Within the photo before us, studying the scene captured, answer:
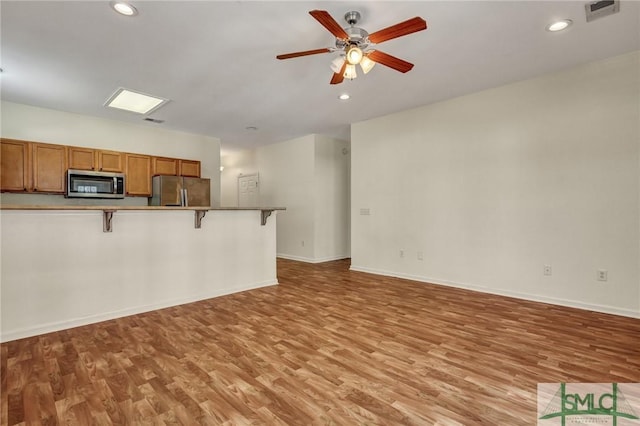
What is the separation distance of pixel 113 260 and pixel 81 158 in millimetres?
2778

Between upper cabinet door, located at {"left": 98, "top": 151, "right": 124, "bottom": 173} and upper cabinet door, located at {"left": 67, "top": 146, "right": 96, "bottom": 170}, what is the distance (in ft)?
0.32

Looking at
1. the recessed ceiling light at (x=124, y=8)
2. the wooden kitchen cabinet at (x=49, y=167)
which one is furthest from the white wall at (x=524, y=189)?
the wooden kitchen cabinet at (x=49, y=167)

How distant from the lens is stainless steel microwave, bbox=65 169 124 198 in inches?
189

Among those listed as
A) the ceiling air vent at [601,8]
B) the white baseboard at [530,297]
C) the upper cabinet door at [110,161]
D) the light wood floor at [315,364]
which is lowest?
the light wood floor at [315,364]

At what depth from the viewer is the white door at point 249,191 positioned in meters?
7.91

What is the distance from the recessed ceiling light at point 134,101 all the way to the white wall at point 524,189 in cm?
363

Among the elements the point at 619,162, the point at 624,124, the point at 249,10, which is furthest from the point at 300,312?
the point at 624,124

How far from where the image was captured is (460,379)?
2.05 m

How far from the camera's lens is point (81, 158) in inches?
196

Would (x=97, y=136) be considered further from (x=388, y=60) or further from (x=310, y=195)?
(x=388, y=60)

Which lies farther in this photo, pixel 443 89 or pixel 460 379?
pixel 443 89

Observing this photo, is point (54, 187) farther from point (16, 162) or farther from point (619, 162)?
point (619, 162)

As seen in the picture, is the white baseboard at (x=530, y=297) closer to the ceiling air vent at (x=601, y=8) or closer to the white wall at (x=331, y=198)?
the white wall at (x=331, y=198)

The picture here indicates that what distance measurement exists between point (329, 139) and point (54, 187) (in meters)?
5.05
